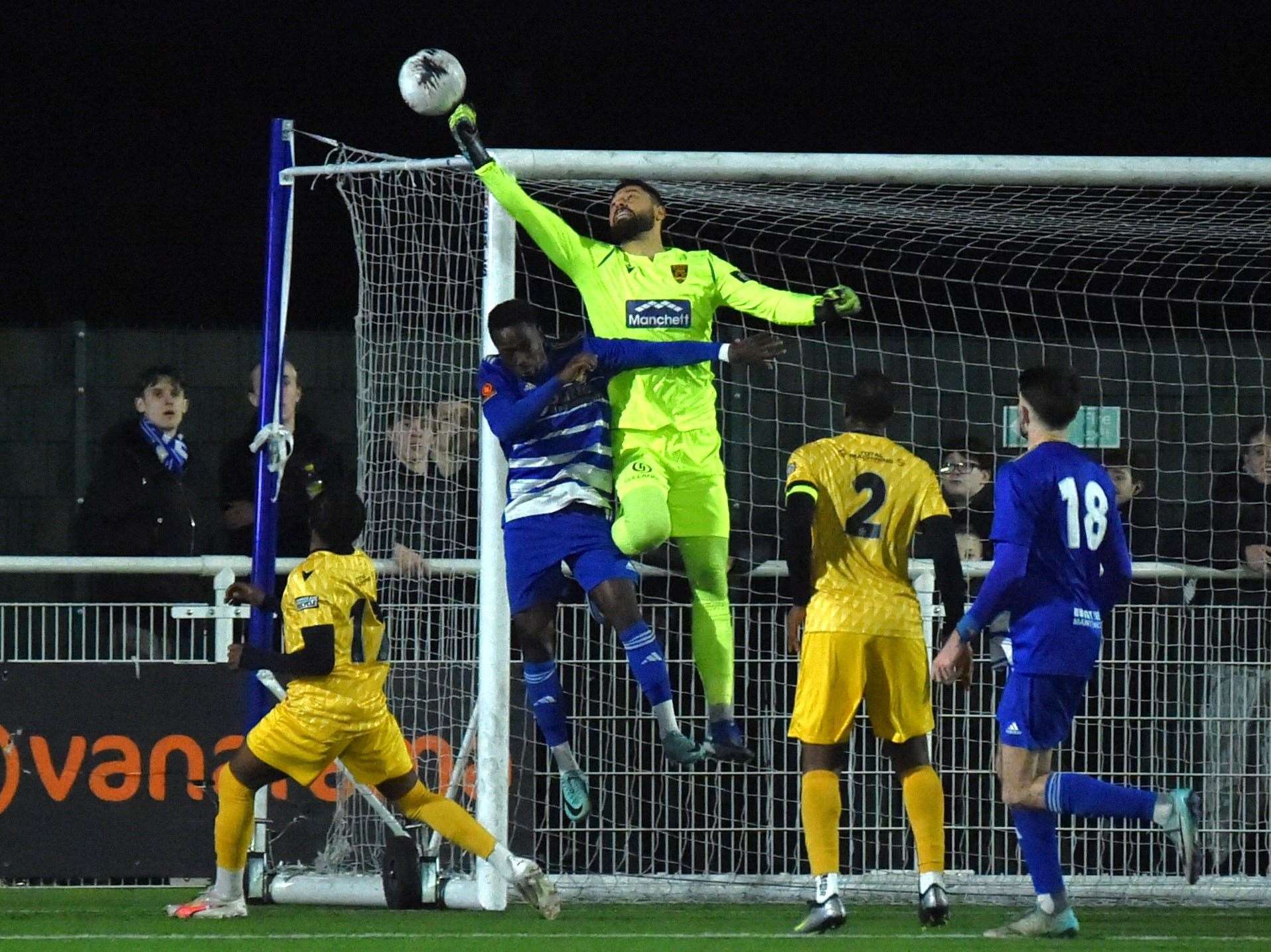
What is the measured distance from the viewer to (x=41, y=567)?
9.66m

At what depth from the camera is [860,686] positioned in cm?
759

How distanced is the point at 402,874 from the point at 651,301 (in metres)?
2.31

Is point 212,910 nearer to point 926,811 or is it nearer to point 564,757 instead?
point 564,757

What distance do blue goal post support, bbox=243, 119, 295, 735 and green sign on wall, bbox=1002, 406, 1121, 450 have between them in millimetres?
2980

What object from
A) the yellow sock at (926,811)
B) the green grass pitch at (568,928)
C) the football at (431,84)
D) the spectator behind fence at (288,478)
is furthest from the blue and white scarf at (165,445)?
the yellow sock at (926,811)

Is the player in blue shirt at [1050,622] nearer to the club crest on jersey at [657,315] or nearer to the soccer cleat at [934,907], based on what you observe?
the soccer cleat at [934,907]

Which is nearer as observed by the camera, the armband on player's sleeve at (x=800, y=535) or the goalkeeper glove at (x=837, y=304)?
the armband on player's sleeve at (x=800, y=535)

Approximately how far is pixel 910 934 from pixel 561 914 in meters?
1.35

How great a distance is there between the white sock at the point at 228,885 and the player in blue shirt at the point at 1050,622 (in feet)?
8.76

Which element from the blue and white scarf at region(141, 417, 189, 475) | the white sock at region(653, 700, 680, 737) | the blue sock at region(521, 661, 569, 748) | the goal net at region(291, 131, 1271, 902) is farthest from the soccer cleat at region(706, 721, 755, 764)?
the blue and white scarf at region(141, 417, 189, 475)

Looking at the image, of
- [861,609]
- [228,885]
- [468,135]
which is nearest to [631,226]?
[468,135]

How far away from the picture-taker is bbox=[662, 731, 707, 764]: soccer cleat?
8.08 metres

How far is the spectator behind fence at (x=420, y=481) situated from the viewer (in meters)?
9.32

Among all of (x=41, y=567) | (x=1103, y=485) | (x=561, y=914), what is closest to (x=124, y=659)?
(x=41, y=567)
